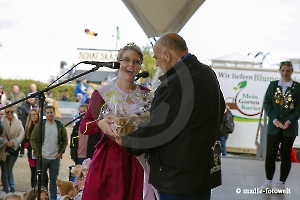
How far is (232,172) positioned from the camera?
24.9 feet

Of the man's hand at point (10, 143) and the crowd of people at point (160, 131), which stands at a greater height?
the crowd of people at point (160, 131)

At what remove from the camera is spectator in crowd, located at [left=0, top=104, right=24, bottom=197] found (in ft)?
26.5

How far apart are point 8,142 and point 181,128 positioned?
19.7 feet

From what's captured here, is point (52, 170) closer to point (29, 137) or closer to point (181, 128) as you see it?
point (29, 137)

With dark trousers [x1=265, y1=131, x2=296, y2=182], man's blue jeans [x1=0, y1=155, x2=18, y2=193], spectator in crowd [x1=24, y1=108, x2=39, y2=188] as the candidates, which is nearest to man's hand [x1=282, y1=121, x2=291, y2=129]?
dark trousers [x1=265, y1=131, x2=296, y2=182]

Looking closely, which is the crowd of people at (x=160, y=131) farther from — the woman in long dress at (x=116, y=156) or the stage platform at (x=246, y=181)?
the stage platform at (x=246, y=181)

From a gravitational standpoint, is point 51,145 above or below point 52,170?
above

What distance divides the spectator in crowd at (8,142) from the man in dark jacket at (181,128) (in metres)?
5.83

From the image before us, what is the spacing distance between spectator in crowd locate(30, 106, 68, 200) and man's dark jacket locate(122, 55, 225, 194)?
5123 mm

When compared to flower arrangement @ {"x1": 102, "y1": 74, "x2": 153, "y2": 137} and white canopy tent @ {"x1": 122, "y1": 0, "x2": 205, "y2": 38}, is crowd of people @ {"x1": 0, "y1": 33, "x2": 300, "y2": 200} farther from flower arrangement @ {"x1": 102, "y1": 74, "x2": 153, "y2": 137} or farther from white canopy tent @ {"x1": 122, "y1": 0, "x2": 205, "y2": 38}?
white canopy tent @ {"x1": 122, "y1": 0, "x2": 205, "y2": 38}

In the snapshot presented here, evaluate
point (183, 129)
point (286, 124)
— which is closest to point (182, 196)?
point (183, 129)

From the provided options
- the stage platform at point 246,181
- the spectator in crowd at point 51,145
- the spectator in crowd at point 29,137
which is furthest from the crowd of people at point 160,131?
the spectator in crowd at point 29,137

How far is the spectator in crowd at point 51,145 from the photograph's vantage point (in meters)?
7.58

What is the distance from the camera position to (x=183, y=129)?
2.63m
